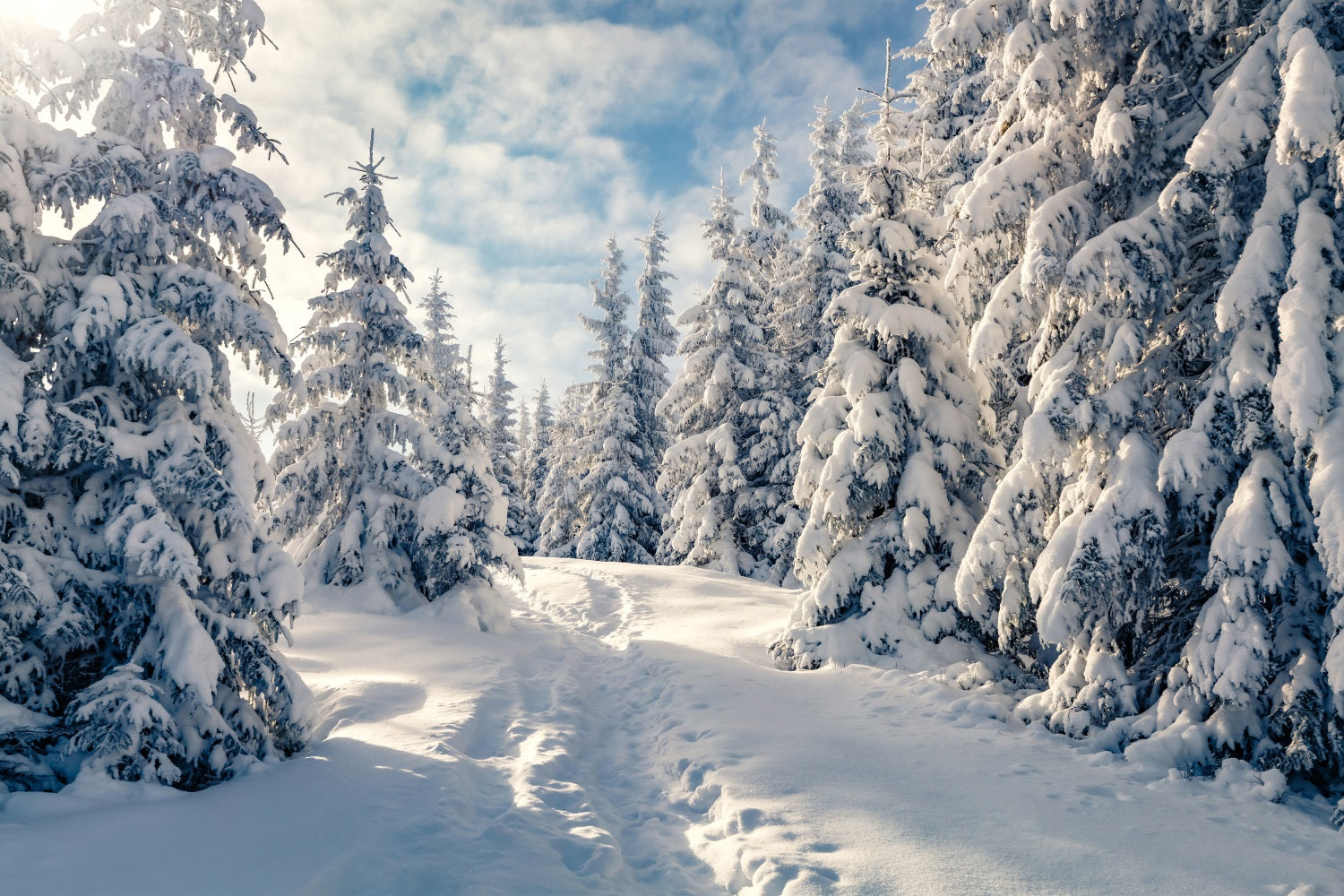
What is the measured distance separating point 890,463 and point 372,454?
1142 cm

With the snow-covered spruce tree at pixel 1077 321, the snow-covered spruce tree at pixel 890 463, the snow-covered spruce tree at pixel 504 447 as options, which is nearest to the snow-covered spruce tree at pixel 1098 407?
the snow-covered spruce tree at pixel 1077 321

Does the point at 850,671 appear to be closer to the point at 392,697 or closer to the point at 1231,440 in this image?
the point at 1231,440

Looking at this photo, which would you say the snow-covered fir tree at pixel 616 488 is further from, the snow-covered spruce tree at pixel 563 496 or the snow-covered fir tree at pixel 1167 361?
the snow-covered fir tree at pixel 1167 361

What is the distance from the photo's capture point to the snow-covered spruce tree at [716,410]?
24438mm

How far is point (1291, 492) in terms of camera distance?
683 centimetres

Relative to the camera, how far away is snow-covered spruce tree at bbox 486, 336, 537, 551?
131 feet

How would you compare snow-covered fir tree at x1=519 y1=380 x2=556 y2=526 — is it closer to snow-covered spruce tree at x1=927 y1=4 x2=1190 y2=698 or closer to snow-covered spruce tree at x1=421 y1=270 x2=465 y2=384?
snow-covered spruce tree at x1=421 y1=270 x2=465 y2=384

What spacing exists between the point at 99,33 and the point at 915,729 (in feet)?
39.5

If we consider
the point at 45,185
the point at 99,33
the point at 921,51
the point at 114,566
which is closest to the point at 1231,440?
the point at 114,566

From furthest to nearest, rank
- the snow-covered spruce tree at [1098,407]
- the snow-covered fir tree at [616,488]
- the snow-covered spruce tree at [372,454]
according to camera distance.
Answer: the snow-covered fir tree at [616,488] < the snow-covered spruce tree at [372,454] < the snow-covered spruce tree at [1098,407]

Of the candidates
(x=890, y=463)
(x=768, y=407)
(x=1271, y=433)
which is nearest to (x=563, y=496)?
(x=768, y=407)

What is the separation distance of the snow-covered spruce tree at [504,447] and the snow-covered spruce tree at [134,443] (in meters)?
28.9

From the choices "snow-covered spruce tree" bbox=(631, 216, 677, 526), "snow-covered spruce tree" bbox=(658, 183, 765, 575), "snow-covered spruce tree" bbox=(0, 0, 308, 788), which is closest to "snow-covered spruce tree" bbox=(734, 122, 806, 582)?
"snow-covered spruce tree" bbox=(658, 183, 765, 575)

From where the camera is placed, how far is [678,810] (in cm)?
688
